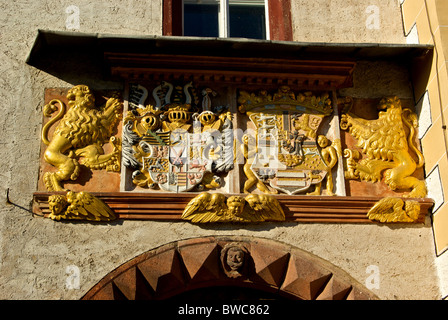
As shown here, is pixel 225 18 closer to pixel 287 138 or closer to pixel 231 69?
pixel 231 69

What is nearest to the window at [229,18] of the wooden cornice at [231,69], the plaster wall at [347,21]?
the plaster wall at [347,21]

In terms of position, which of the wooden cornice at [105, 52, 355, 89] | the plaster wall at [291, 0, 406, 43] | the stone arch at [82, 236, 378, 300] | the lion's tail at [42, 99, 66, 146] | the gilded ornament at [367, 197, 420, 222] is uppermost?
the plaster wall at [291, 0, 406, 43]

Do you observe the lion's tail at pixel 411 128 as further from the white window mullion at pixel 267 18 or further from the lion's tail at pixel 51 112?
the lion's tail at pixel 51 112

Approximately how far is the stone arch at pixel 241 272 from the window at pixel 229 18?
91.7 inches

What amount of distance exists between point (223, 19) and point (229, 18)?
3.8 inches

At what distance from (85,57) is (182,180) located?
5.27 feet

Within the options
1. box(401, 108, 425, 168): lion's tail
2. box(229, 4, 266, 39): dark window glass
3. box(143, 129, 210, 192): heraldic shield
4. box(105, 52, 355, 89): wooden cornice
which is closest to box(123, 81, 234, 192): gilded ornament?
box(143, 129, 210, 192): heraldic shield

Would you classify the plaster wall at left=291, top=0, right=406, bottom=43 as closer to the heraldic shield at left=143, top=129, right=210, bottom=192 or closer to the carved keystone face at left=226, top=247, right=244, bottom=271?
the heraldic shield at left=143, top=129, right=210, bottom=192

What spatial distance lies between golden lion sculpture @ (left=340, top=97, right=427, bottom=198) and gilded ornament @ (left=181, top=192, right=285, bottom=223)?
0.86 m

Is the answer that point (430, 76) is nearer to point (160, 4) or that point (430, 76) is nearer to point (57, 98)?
point (160, 4)

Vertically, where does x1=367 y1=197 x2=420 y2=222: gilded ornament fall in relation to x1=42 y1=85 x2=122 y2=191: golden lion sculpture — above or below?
below

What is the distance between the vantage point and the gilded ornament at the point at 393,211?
7.73m

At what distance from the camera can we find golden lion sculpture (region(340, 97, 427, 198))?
7.96 m

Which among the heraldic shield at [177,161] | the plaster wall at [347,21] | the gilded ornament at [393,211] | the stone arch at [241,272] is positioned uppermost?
the plaster wall at [347,21]
